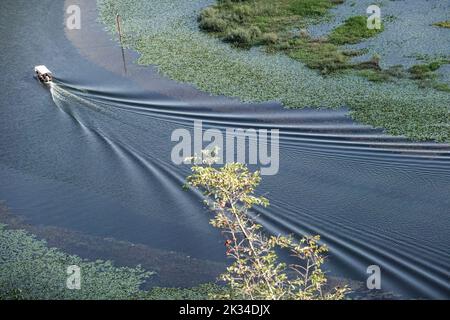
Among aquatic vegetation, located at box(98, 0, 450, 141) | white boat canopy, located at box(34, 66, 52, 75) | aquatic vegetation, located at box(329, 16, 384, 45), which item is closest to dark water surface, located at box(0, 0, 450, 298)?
white boat canopy, located at box(34, 66, 52, 75)

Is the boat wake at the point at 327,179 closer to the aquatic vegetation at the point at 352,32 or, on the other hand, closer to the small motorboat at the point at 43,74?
the small motorboat at the point at 43,74

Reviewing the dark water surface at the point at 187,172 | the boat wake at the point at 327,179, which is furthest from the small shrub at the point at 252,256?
the dark water surface at the point at 187,172

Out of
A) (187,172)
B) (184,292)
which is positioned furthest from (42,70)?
(184,292)

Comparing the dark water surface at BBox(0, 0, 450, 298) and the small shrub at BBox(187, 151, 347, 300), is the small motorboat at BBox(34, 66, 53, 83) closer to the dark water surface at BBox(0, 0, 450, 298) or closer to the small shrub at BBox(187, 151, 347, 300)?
the dark water surface at BBox(0, 0, 450, 298)
